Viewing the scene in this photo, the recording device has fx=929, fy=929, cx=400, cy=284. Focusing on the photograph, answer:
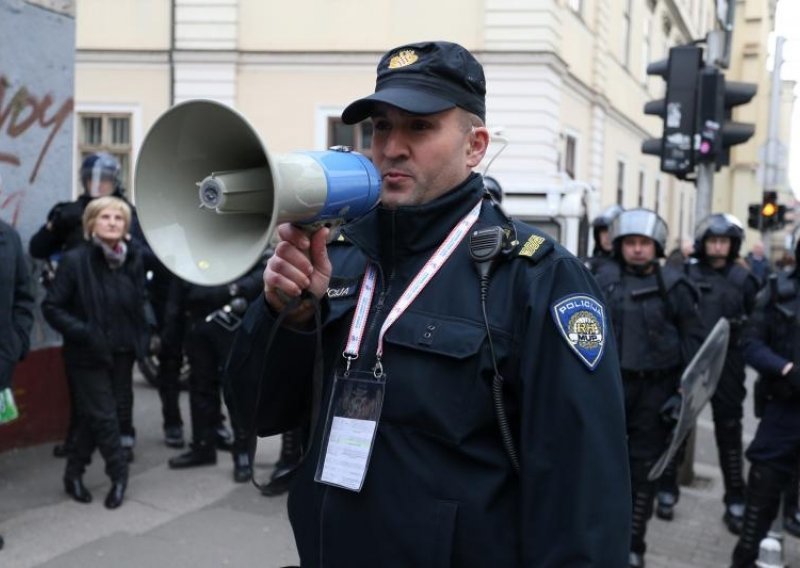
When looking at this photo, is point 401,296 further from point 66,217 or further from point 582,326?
point 66,217

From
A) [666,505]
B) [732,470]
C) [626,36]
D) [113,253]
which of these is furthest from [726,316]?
[626,36]

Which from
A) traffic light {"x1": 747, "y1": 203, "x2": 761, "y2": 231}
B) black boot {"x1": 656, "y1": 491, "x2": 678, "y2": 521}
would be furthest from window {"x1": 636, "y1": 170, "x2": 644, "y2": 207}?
black boot {"x1": 656, "y1": 491, "x2": 678, "y2": 521}

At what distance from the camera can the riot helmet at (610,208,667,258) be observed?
5.52 m

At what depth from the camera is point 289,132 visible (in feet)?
56.1

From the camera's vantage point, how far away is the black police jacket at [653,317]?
5363mm

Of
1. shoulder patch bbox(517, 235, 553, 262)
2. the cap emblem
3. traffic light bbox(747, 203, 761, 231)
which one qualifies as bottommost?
shoulder patch bbox(517, 235, 553, 262)

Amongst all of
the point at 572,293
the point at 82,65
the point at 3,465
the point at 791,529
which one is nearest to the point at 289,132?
the point at 82,65

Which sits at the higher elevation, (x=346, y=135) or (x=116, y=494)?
(x=346, y=135)

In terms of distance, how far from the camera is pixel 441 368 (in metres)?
1.97

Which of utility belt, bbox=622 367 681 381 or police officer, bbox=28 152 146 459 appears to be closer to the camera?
utility belt, bbox=622 367 681 381

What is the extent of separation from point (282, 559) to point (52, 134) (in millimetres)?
3985

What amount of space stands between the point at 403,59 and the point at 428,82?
→ 108mm

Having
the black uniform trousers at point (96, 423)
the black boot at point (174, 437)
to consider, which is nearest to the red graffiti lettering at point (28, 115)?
the black uniform trousers at point (96, 423)

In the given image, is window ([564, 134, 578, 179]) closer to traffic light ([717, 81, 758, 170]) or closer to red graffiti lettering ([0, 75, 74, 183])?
traffic light ([717, 81, 758, 170])
